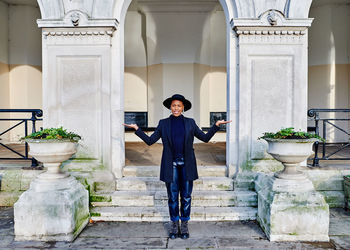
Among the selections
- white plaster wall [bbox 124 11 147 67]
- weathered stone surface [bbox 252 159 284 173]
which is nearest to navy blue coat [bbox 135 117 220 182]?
weathered stone surface [bbox 252 159 284 173]

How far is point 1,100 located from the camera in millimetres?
8617

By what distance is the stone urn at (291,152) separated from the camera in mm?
3781

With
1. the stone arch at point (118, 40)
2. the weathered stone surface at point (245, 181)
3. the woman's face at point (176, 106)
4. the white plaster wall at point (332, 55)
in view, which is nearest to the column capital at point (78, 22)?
the stone arch at point (118, 40)

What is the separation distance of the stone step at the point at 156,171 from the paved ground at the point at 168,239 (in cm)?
112

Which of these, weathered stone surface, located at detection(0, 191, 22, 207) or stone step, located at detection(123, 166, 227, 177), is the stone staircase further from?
weathered stone surface, located at detection(0, 191, 22, 207)

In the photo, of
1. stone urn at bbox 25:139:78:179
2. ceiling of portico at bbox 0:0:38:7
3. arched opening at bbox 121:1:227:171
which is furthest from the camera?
arched opening at bbox 121:1:227:171

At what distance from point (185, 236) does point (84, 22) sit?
361 cm

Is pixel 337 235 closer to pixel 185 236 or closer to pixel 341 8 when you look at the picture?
pixel 185 236

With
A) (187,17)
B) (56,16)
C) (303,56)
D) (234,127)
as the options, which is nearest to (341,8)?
(187,17)

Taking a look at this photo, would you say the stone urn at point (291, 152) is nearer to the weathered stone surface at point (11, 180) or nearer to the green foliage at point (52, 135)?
the green foliage at point (52, 135)

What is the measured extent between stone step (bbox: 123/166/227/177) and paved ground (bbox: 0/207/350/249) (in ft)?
3.67

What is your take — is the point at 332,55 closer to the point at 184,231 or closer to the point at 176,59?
the point at 176,59

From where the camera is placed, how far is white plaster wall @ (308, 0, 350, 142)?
8.53 meters

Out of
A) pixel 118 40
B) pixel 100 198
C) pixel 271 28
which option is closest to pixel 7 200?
pixel 100 198
